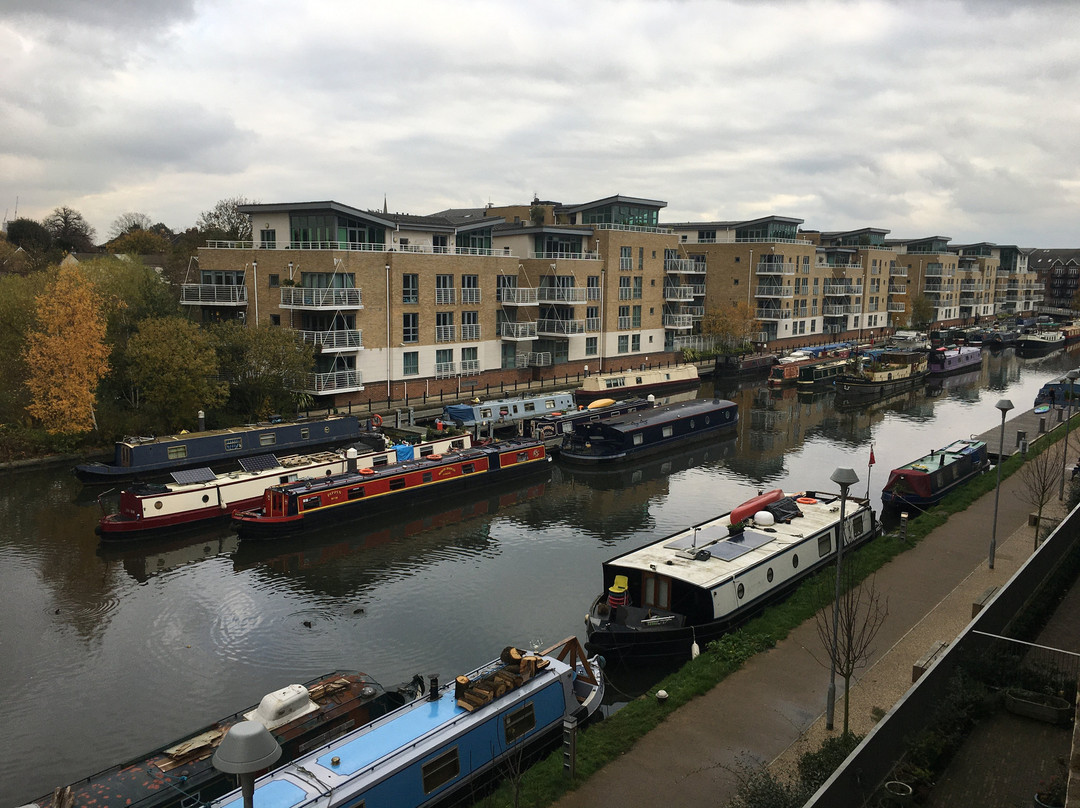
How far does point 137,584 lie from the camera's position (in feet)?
89.2

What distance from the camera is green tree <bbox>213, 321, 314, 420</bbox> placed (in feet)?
144

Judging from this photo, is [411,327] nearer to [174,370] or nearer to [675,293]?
[174,370]

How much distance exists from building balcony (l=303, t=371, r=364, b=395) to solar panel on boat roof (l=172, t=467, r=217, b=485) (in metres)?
13.6

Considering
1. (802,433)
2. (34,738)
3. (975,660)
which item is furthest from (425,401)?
(975,660)

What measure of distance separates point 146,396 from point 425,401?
1713 centimetres

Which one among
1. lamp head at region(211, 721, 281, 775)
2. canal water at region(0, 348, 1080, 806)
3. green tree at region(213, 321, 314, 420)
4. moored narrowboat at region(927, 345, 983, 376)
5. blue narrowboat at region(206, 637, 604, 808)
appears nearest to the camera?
lamp head at region(211, 721, 281, 775)

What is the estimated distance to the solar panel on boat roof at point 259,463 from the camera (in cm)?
3540

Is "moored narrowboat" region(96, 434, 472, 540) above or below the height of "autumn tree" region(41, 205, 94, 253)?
below

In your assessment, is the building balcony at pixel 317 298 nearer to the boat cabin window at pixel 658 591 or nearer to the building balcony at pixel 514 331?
the building balcony at pixel 514 331

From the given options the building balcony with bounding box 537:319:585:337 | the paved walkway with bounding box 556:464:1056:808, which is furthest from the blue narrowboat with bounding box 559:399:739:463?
the paved walkway with bounding box 556:464:1056:808

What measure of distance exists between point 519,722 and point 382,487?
65.7 feet

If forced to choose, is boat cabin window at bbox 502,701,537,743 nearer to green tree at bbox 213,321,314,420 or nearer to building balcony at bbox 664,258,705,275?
green tree at bbox 213,321,314,420

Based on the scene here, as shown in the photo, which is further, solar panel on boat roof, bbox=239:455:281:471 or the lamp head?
solar panel on boat roof, bbox=239:455:281:471

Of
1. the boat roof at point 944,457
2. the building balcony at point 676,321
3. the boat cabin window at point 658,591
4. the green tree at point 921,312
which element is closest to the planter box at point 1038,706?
the boat cabin window at point 658,591
